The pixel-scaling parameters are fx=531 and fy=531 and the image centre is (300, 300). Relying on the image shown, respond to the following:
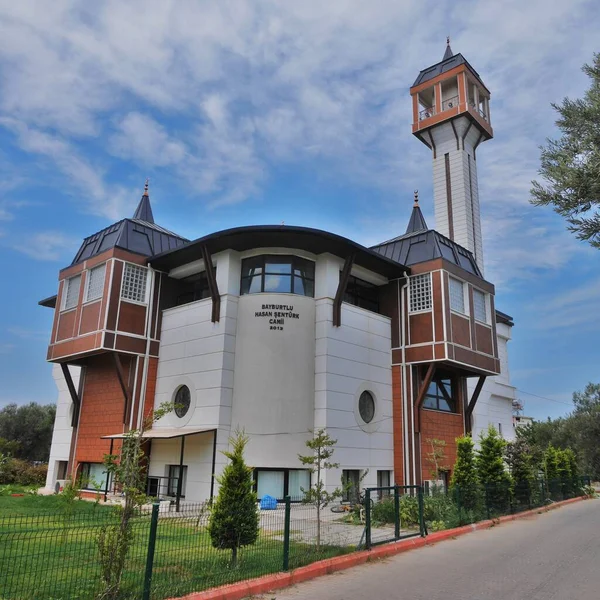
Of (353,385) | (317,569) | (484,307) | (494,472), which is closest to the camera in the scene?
(317,569)

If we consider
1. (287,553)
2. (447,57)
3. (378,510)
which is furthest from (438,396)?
(447,57)

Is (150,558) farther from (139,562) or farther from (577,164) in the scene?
(577,164)

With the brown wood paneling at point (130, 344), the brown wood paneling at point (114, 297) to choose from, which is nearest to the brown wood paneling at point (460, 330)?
the brown wood paneling at point (130, 344)

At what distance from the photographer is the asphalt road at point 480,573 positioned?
7.62 metres

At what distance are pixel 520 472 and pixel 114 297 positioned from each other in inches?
641

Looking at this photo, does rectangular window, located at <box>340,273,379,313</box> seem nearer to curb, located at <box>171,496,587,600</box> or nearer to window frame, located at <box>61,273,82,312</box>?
curb, located at <box>171,496,587,600</box>

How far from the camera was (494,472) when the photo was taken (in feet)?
55.6

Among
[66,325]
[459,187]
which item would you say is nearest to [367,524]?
[66,325]

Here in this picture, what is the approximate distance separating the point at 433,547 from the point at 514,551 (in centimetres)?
164

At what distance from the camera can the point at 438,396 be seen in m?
23.7

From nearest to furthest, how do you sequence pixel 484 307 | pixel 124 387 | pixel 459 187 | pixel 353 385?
pixel 353 385 < pixel 124 387 < pixel 484 307 < pixel 459 187

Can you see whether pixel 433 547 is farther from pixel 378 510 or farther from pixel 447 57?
pixel 447 57

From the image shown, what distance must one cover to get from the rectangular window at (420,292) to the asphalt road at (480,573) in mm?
10292

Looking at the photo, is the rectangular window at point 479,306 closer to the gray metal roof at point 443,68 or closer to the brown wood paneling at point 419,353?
the brown wood paneling at point 419,353
